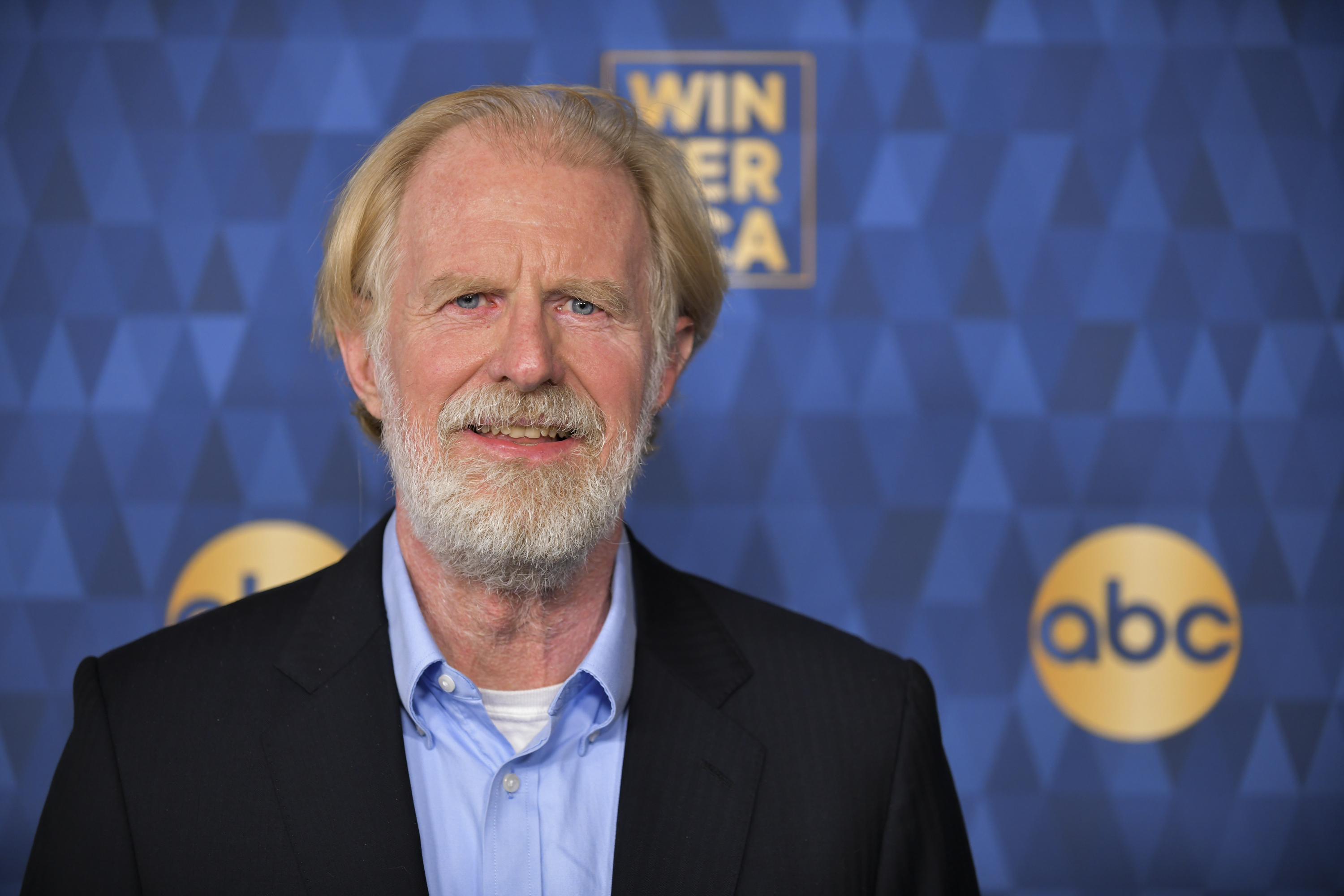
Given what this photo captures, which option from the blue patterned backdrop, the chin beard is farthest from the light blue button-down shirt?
the blue patterned backdrop

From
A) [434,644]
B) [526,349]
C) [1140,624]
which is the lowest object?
[434,644]

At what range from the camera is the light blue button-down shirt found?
1.29m

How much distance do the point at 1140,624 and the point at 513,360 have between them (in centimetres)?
171

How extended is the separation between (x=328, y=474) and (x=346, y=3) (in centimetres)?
105

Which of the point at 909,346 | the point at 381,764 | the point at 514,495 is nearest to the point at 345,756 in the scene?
the point at 381,764

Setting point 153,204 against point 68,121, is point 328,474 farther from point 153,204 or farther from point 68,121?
point 68,121

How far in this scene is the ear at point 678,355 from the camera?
1616 mm

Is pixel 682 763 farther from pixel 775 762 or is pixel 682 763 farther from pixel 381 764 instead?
pixel 381 764

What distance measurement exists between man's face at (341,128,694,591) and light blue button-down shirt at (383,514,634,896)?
0.46 feet

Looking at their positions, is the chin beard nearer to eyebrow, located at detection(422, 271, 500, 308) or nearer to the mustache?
the mustache

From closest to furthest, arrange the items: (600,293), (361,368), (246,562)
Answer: (600,293) → (361,368) → (246,562)

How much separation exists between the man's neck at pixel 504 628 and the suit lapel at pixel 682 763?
10 cm

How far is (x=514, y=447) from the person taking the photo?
1.37 m

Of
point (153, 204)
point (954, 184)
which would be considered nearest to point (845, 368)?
point (954, 184)
